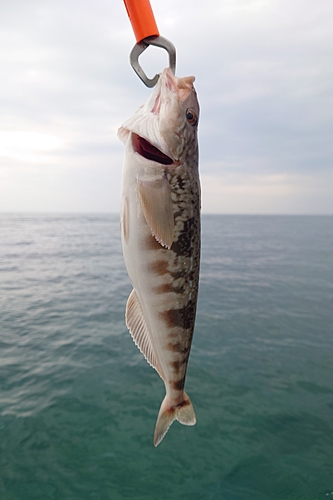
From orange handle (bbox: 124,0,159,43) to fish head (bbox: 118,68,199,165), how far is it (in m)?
0.47

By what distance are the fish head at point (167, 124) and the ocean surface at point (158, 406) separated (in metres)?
7.11

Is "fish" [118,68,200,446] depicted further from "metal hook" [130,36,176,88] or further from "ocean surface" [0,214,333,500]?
"ocean surface" [0,214,333,500]

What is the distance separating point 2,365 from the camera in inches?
447

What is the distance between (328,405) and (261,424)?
2.30 meters

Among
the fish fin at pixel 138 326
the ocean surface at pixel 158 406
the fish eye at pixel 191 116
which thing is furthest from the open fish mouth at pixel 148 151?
the ocean surface at pixel 158 406

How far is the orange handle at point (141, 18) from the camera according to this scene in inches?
82.5

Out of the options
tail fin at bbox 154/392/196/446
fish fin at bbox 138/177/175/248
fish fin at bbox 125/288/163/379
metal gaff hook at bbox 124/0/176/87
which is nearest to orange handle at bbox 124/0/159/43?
metal gaff hook at bbox 124/0/176/87

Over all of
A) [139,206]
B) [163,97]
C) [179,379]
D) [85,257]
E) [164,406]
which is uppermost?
[163,97]

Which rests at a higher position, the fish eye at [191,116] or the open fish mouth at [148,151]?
the fish eye at [191,116]

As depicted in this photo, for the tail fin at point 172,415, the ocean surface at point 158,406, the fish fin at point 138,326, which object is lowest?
the ocean surface at point 158,406

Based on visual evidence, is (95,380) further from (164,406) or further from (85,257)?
(85,257)

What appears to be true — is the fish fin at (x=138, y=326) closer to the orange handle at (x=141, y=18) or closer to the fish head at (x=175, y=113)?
the fish head at (x=175, y=113)

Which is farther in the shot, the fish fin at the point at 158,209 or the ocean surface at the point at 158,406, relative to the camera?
the ocean surface at the point at 158,406

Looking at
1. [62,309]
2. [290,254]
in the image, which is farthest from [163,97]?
[290,254]
